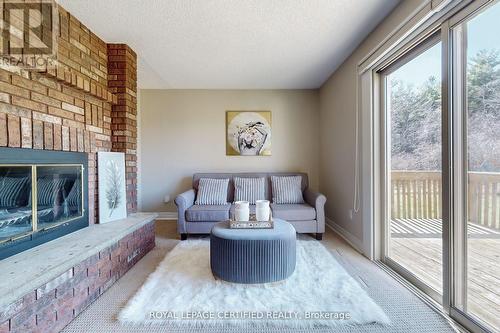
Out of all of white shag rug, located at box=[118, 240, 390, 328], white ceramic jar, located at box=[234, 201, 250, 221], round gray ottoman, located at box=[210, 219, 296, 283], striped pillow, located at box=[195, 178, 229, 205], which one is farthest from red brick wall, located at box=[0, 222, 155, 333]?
striped pillow, located at box=[195, 178, 229, 205]

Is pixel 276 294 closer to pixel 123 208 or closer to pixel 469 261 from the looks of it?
pixel 469 261

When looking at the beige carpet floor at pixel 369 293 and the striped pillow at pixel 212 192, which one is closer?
the beige carpet floor at pixel 369 293

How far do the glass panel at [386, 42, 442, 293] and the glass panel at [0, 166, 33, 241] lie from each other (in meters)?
2.98

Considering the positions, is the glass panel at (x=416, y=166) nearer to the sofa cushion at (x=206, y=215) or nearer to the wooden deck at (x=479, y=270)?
the wooden deck at (x=479, y=270)

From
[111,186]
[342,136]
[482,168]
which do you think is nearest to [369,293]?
[482,168]

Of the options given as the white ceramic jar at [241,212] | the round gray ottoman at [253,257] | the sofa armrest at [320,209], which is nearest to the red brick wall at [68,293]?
the round gray ottoman at [253,257]

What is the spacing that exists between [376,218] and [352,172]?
0.64m

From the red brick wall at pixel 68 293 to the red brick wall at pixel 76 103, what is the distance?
1.85 feet

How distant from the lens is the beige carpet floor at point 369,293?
1.42 meters

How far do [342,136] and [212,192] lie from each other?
Answer: 2014mm

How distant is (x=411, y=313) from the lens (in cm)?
155

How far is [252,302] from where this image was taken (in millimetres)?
1632

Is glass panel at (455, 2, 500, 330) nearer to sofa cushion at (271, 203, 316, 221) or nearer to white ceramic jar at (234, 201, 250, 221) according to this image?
white ceramic jar at (234, 201, 250, 221)

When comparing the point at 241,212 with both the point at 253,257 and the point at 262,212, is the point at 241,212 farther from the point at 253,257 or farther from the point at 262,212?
the point at 253,257
